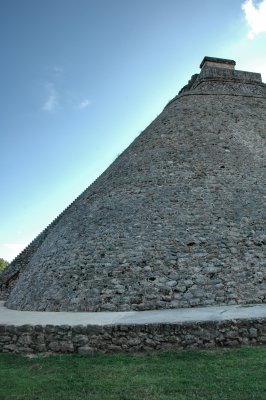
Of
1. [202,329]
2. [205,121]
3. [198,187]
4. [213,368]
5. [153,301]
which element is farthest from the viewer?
[205,121]

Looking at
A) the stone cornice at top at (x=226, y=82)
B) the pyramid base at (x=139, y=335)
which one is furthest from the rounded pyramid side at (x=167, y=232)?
the stone cornice at top at (x=226, y=82)

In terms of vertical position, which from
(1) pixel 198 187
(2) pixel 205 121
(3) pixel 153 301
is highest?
(2) pixel 205 121

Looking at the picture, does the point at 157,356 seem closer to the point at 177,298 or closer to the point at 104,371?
the point at 104,371

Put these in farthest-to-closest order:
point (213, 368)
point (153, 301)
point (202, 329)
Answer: point (153, 301) → point (202, 329) → point (213, 368)

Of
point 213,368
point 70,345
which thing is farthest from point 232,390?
point 70,345

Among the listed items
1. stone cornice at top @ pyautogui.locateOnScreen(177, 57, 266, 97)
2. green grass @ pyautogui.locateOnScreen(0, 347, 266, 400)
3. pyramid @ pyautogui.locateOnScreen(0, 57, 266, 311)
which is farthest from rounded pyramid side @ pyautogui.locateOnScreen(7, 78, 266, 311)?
stone cornice at top @ pyautogui.locateOnScreen(177, 57, 266, 97)

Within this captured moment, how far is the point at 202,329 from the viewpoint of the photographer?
22.6 feet

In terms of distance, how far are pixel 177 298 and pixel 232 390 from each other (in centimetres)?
443

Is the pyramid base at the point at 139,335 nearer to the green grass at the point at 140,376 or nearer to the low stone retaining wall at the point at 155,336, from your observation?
the low stone retaining wall at the point at 155,336

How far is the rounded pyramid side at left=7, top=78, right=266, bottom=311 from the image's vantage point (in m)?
9.43

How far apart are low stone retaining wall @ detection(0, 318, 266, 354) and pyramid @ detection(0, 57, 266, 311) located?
2.04 metres

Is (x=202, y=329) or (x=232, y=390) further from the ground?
(x=202, y=329)

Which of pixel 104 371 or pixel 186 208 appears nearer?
pixel 104 371

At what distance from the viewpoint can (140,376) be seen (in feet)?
17.8
